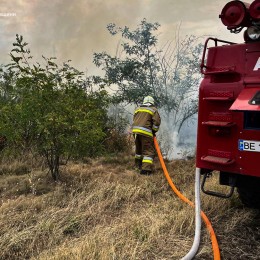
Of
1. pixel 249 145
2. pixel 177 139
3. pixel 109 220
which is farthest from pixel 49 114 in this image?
pixel 177 139

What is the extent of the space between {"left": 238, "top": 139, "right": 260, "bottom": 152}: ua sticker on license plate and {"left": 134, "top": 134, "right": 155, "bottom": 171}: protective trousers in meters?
3.41

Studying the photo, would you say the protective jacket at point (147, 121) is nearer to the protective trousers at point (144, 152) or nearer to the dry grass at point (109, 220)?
the protective trousers at point (144, 152)

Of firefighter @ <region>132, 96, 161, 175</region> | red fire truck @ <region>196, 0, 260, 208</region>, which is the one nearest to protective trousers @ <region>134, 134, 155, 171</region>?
firefighter @ <region>132, 96, 161, 175</region>

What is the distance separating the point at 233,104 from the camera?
8.91ft

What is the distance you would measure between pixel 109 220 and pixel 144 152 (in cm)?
280

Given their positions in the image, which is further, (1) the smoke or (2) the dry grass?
(1) the smoke

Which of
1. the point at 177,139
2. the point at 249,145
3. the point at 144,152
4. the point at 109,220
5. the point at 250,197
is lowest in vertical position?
the point at 109,220

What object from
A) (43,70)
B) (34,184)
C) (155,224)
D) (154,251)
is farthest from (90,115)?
(154,251)

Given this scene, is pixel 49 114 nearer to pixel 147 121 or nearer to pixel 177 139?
pixel 147 121

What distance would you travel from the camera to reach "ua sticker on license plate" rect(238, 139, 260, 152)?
9.20 ft

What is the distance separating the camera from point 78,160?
21.9 ft

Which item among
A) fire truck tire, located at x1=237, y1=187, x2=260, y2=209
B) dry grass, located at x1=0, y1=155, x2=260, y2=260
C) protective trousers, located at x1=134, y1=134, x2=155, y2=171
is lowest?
dry grass, located at x1=0, y1=155, x2=260, y2=260

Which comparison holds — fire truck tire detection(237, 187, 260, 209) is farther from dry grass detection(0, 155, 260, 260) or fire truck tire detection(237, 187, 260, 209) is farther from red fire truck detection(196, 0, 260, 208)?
red fire truck detection(196, 0, 260, 208)

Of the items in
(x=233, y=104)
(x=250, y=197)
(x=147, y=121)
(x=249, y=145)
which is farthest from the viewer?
(x=147, y=121)
